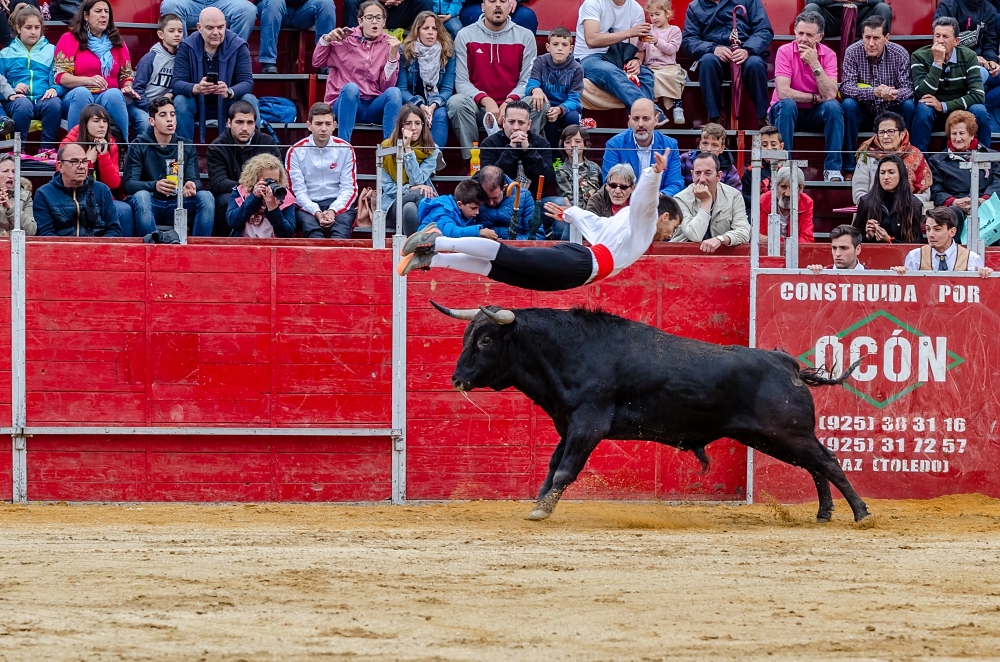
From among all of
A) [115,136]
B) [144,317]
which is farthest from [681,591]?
[115,136]

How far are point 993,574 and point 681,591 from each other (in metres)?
1.86

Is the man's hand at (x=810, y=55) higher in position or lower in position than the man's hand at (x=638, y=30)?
lower

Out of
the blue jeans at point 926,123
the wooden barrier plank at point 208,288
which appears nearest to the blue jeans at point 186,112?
the wooden barrier plank at point 208,288

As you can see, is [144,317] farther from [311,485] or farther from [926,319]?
[926,319]

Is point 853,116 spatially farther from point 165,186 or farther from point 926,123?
point 165,186

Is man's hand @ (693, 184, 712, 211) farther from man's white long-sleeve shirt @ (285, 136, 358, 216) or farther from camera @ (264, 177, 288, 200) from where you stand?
camera @ (264, 177, 288, 200)

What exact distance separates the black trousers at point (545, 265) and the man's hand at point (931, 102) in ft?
20.2

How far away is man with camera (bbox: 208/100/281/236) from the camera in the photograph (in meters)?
11.1

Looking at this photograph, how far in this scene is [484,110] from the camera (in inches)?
502

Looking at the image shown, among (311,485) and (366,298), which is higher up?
(366,298)

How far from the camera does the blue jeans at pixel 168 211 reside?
36.2 ft

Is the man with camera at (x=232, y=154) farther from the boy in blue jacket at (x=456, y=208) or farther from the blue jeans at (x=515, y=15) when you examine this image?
the blue jeans at (x=515, y=15)

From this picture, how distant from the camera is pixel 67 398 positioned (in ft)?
35.3

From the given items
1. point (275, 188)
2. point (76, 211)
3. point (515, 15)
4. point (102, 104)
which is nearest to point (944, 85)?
point (515, 15)
